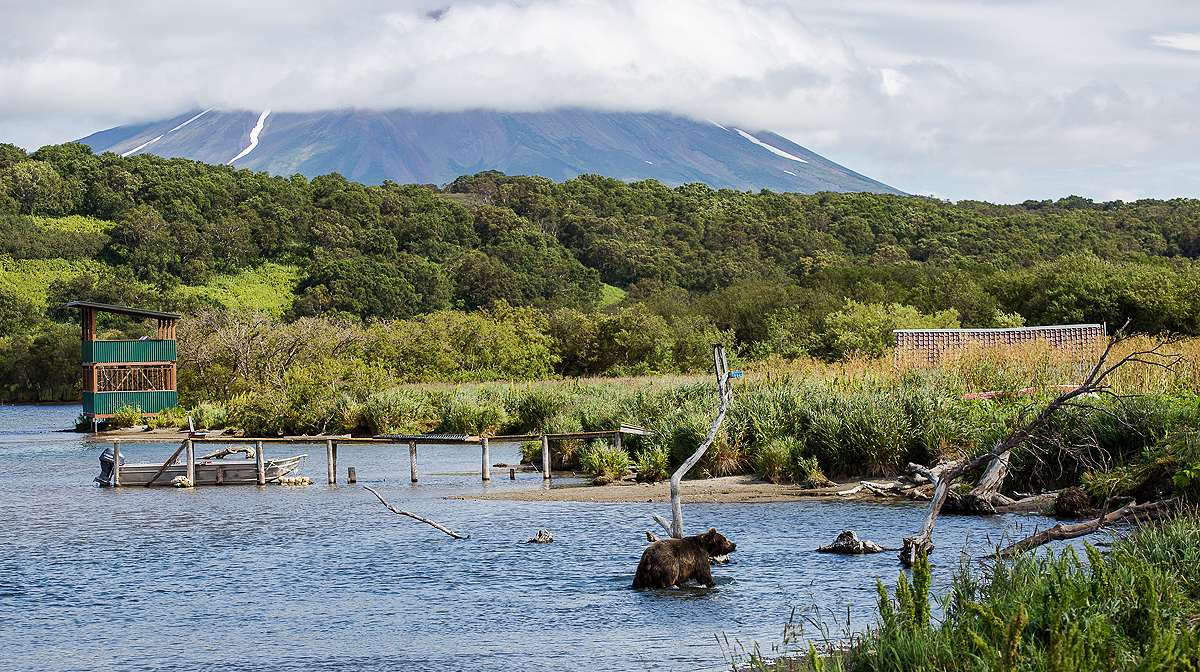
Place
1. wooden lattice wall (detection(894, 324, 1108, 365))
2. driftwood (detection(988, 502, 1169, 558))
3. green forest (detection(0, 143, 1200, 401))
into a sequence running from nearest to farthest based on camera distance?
driftwood (detection(988, 502, 1169, 558)) < wooden lattice wall (detection(894, 324, 1108, 365)) < green forest (detection(0, 143, 1200, 401))

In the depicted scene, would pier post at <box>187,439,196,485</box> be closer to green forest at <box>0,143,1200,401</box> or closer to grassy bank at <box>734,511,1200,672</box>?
grassy bank at <box>734,511,1200,672</box>

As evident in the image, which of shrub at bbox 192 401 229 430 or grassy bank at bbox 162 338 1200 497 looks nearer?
grassy bank at bbox 162 338 1200 497

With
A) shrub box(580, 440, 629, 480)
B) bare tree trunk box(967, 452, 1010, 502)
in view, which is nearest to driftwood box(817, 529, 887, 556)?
bare tree trunk box(967, 452, 1010, 502)

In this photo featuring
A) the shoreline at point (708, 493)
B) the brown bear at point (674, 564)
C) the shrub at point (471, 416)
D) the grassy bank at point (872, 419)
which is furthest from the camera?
the shrub at point (471, 416)

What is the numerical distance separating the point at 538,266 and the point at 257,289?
24.6 meters

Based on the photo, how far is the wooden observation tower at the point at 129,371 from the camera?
46.6 metres

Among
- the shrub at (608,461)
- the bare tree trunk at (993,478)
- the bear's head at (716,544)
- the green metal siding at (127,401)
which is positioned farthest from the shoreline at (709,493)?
the green metal siding at (127,401)

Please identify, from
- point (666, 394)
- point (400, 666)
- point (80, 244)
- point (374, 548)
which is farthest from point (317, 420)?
point (80, 244)

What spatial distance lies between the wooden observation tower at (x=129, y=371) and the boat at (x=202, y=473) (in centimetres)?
2207

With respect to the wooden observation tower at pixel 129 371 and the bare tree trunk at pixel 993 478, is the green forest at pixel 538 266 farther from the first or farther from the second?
the bare tree trunk at pixel 993 478

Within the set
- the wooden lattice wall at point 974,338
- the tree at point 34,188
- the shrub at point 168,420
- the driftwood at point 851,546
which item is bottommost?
the driftwood at point 851,546

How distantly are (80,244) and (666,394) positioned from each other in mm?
79514

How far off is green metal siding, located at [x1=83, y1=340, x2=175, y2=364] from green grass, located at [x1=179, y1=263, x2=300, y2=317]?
94.2 feet

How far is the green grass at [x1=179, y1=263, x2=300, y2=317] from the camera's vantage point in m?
80.0
